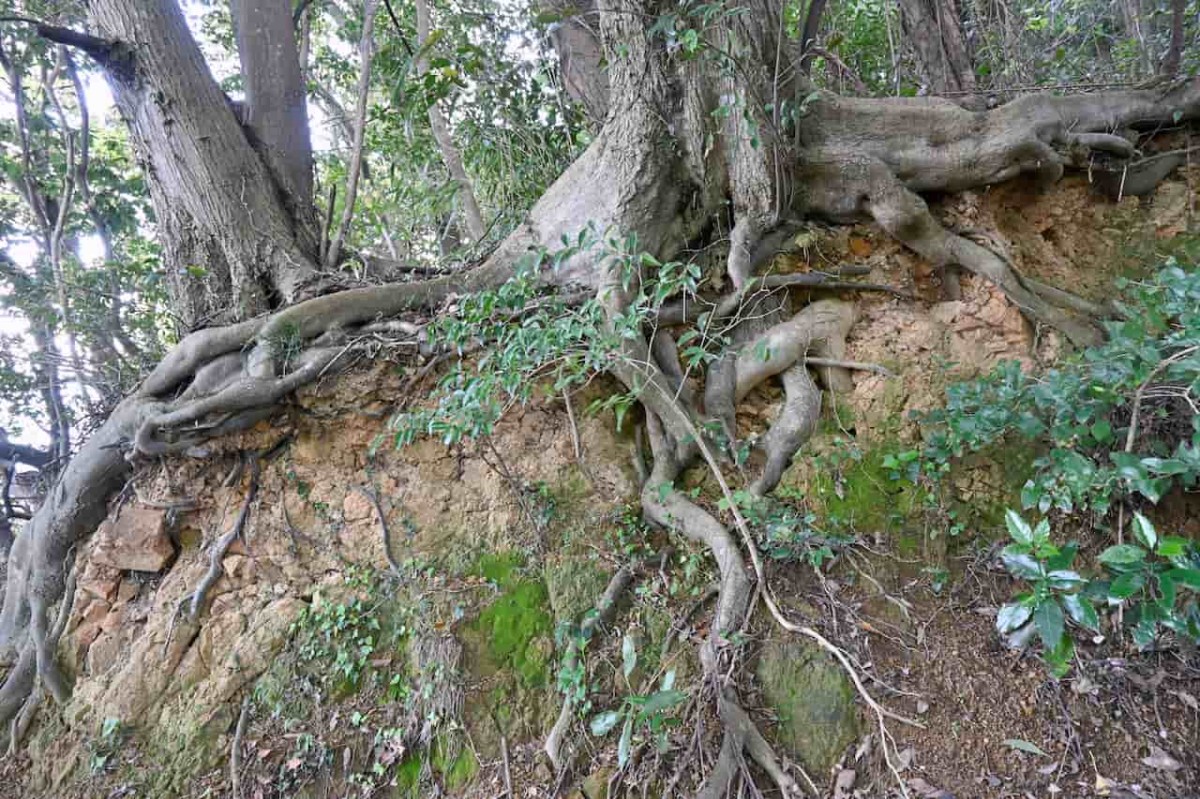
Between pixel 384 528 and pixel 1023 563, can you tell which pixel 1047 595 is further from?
pixel 384 528

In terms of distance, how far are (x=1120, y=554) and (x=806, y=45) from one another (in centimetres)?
342

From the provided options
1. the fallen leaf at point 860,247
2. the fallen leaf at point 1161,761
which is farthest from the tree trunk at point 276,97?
the fallen leaf at point 1161,761

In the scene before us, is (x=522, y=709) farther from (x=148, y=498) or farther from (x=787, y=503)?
(x=148, y=498)

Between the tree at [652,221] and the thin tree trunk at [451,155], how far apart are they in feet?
4.70

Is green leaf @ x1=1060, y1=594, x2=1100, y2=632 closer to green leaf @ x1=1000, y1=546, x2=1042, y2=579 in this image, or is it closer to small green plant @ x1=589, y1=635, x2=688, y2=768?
green leaf @ x1=1000, y1=546, x2=1042, y2=579

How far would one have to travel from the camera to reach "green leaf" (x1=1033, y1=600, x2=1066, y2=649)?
4.81 ft

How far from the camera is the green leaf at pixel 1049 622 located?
1.47 meters

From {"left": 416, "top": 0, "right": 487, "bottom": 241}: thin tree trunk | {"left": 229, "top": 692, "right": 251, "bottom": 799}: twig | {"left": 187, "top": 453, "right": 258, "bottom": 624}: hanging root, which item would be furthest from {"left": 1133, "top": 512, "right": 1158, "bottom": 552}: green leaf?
{"left": 416, "top": 0, "right": 487, "bottom": 241}: thin tree trunk

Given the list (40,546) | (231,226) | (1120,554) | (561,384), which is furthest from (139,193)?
(1120,554)

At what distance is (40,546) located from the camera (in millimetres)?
3451

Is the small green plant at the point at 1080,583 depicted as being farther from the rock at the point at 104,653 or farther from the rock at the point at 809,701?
the rock at the point at 104,653

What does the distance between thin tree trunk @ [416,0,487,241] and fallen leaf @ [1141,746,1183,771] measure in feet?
14.7

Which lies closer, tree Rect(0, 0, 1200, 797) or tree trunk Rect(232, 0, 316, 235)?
tree Rect(0, 0, 1200, 797)

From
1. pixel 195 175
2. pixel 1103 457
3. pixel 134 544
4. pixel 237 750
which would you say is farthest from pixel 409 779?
pixel 195 175
